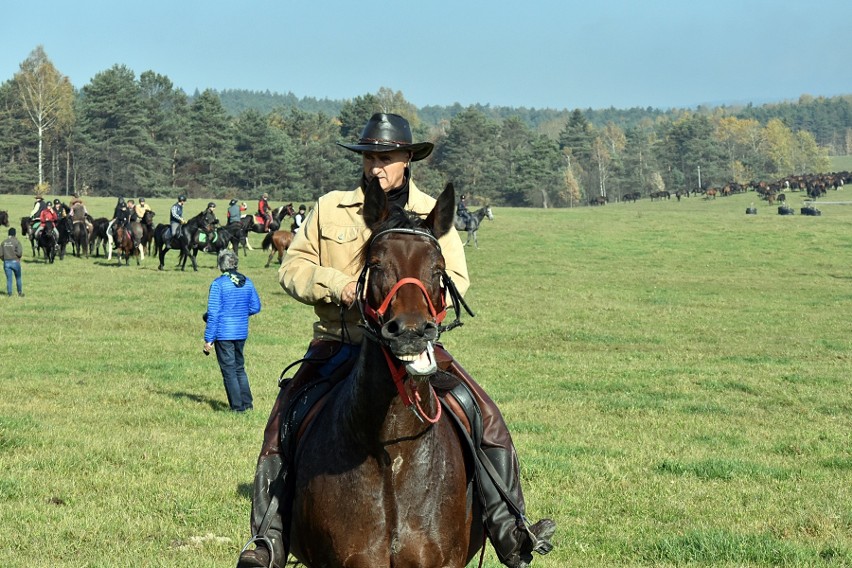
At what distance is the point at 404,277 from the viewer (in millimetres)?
4418

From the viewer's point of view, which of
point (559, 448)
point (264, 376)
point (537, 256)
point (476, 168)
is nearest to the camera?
point (559, 448)

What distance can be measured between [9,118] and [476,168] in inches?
2072

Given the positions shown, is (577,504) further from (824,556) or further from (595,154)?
(595,154)

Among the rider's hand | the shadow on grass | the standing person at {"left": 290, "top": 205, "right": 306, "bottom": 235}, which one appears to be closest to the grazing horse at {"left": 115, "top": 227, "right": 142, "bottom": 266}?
the standing person at {"left": 290, "top": 205, "right": 306, "bottom": 235}

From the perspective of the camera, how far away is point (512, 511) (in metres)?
5.62

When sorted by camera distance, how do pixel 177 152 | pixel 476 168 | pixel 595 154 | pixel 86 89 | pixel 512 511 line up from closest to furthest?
pixel 512 511, pixel 86 89, pixel 177 152, pixel 476 168, pixel 595 154

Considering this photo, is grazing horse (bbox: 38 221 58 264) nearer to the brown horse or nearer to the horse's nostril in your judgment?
the brown horse

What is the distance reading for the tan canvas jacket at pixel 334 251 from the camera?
5531 millimetres

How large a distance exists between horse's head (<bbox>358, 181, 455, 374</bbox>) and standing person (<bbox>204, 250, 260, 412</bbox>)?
31.9 feet

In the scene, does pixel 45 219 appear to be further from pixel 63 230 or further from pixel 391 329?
pixel 391 329

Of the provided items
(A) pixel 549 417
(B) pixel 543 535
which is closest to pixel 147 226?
(A) pixel 549 417

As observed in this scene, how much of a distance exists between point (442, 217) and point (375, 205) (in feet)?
1.06

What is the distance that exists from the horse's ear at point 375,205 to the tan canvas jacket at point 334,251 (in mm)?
534

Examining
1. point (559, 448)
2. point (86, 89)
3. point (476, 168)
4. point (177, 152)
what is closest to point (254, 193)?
point (177, 152)
